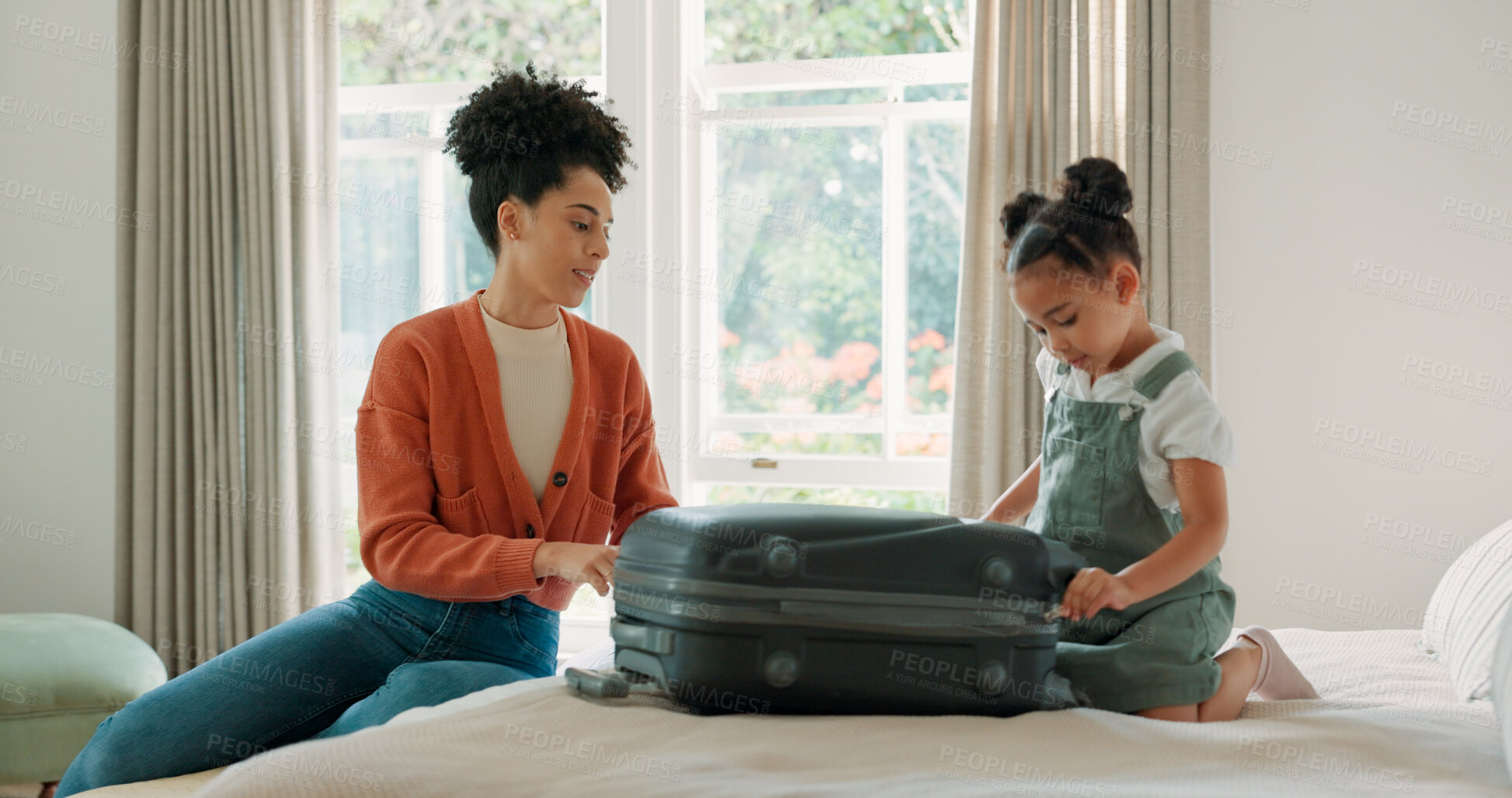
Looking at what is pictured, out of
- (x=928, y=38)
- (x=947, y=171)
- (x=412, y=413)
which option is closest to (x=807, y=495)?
(x=947, y=171)

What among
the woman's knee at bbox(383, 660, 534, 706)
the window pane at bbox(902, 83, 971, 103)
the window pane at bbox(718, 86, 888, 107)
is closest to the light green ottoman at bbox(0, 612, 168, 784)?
the woman's knee at bbox(383, 660, 534, 706)

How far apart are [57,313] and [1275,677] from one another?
10.7ft

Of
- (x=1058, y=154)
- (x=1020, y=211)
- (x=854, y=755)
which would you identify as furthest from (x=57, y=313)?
(x=854, y=755)

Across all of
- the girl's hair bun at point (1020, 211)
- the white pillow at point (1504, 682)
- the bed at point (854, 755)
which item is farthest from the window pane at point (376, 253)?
the white pillow at point (1504, 682)

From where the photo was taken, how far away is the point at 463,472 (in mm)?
1336

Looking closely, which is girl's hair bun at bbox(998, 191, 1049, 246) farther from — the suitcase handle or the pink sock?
the suitcase handle

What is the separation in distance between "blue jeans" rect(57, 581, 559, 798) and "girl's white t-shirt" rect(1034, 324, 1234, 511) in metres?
0.78

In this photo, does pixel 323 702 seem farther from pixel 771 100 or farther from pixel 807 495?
pixel 771 100

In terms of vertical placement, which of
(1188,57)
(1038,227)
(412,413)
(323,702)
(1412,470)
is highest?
(1188,57)

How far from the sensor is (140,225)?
9.36 feet

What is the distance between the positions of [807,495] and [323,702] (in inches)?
70.2

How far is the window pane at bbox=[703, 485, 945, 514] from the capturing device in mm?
2836

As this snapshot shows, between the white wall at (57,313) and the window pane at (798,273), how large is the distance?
5.72 ft

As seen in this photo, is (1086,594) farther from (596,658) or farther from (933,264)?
(933,264)
